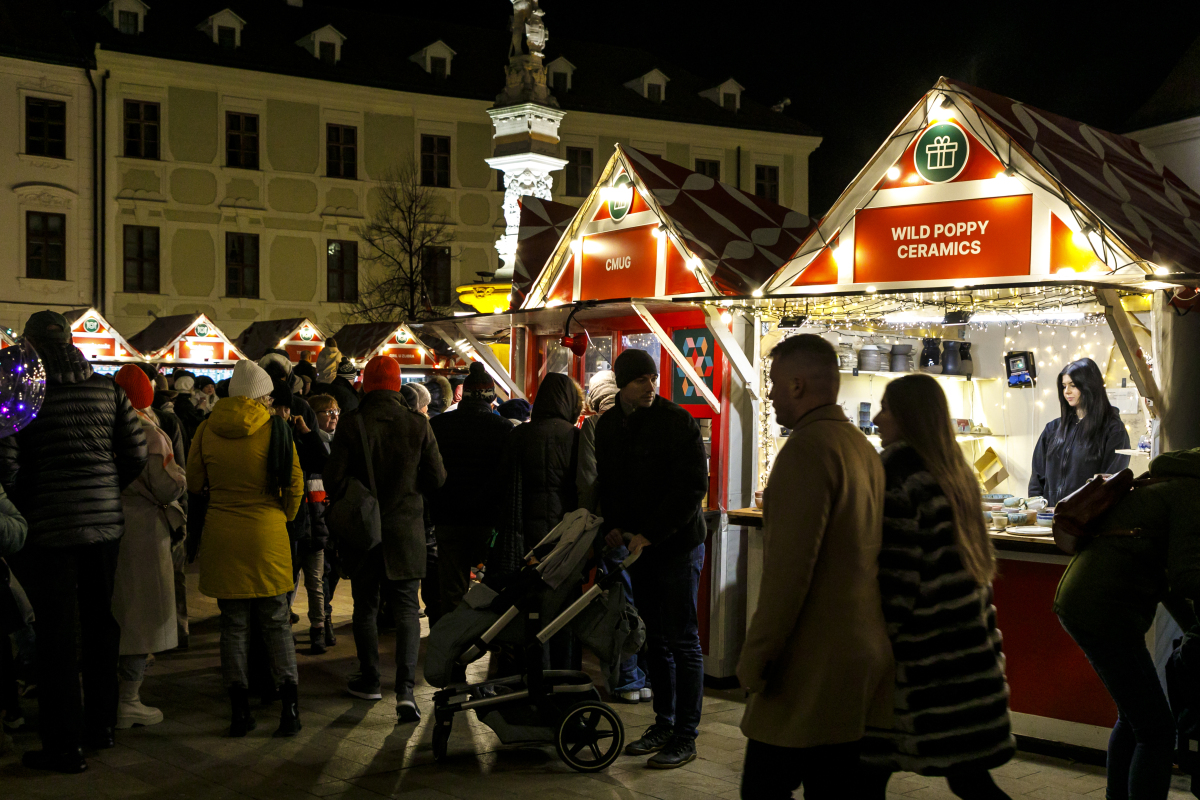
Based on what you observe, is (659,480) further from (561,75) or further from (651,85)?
(651,85)

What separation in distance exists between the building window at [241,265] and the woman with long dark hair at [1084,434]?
86.5ft

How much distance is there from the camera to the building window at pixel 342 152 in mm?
30766

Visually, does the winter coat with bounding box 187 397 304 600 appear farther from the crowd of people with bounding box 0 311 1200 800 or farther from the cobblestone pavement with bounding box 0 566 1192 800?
the cobblestone pavement with bounding box 0 566 1192 800

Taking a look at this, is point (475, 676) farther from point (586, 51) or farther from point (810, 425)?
point (586, 51)

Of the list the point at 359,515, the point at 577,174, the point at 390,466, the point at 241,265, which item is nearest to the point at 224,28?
the point at 241,265

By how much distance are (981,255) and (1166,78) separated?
69.3ft

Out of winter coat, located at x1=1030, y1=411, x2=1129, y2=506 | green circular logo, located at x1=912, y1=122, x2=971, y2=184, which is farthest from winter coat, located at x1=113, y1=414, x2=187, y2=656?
winter coat, located at x1=1030, y1=411, x2=1129, y2=506

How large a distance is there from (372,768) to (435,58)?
30067 mm

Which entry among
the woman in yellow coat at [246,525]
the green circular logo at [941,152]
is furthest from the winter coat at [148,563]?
the green circular logo at [941,152]

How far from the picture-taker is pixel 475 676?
7176 millimetres

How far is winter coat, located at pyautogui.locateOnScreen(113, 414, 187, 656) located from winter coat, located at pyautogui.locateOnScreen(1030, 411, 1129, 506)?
16.1ft

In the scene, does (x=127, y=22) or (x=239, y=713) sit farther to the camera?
(x=127, y=22)

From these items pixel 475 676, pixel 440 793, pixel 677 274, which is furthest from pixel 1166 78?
pixel 440 793

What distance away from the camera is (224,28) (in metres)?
30.0
